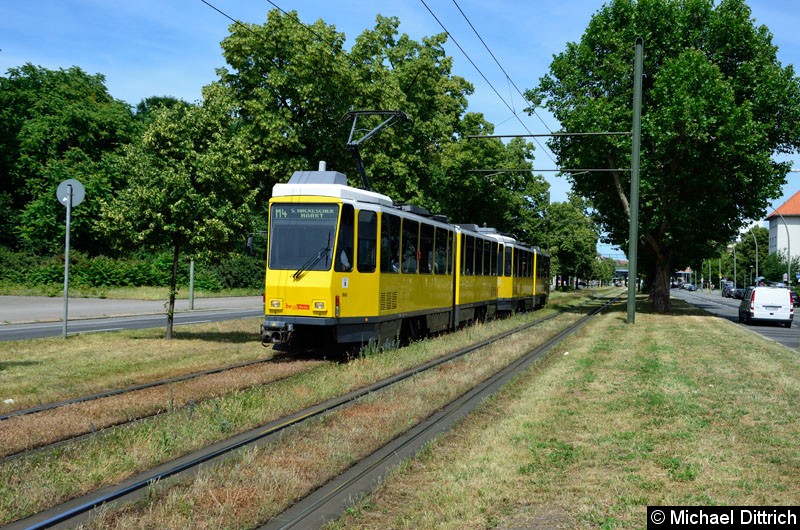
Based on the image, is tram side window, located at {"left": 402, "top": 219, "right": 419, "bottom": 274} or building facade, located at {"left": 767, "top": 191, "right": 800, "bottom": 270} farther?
building facade, located at {"left": 767, "top": 191, "right": 800, "bottom": 270}

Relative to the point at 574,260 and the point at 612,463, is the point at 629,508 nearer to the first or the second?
the point at 612,463

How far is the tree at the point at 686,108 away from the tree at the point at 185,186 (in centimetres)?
1630

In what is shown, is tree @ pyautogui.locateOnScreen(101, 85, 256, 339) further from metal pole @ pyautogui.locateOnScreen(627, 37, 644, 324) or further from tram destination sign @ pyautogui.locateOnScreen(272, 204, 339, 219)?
metal pole @ pyautogui.locateOnScreen(627, 37, 644, 324)

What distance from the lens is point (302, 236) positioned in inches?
540

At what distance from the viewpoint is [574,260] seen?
248 feet

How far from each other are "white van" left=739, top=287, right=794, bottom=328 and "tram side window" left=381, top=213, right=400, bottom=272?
21202 millimetres

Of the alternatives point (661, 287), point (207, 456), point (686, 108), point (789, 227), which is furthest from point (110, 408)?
point (789, 227)

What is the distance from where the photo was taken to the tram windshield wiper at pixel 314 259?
13.5 m

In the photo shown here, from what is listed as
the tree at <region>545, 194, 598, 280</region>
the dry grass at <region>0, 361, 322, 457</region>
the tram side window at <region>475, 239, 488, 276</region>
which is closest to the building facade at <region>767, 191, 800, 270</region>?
the tree at <region>545, 194, 598, 280</region>

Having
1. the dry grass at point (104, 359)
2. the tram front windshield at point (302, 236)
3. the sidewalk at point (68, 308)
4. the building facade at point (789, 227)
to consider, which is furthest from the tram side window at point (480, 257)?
the building facade at point (789, 227)

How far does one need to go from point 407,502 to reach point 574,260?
238 feet

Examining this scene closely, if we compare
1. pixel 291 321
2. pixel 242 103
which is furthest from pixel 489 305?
pixel 291 321

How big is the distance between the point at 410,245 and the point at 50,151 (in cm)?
3677

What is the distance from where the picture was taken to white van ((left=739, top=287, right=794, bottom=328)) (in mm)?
30391
